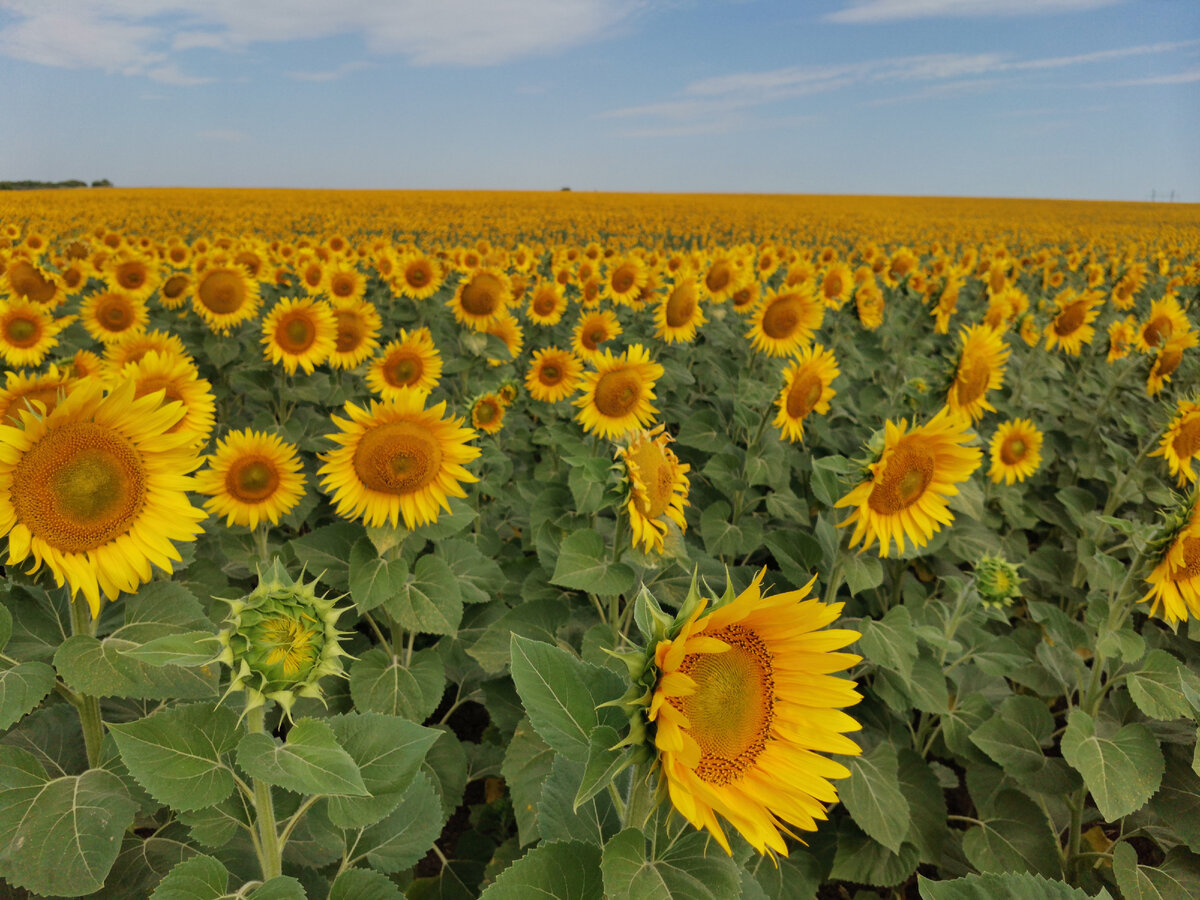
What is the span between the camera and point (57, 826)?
4.99 feet

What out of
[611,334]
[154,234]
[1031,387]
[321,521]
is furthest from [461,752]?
[154,234]

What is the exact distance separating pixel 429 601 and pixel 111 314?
199 inches

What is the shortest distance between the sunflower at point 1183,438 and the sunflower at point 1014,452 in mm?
770

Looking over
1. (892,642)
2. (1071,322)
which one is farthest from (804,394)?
(1071,322)

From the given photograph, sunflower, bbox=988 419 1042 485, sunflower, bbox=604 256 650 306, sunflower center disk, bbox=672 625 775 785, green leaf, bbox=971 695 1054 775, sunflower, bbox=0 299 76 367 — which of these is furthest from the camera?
sunflower, bbox=604 256 650 306

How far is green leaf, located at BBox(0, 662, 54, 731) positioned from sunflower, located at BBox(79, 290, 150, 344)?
16.5ft

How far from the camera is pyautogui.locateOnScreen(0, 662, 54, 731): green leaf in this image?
1479 millimetres

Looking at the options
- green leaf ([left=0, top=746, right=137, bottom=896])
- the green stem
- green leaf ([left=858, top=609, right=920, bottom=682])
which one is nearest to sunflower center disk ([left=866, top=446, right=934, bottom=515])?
green leaf ([left=858, top=609, right=920, bottom=682])

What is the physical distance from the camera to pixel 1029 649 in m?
3.66

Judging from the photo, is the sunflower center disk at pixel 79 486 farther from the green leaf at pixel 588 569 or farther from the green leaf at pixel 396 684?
the green leaf at pixel 588 569

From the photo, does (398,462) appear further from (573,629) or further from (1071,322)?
(1071,322)

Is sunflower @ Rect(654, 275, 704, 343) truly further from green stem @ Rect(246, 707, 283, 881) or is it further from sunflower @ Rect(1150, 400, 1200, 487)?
green stem @ Rect(246, 707, 283, 881)

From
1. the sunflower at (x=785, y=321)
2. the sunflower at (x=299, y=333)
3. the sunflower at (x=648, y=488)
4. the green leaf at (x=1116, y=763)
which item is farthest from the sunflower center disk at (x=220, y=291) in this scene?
the green leaf at (x=1116, y=763)

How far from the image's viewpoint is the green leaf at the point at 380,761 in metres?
1.44
